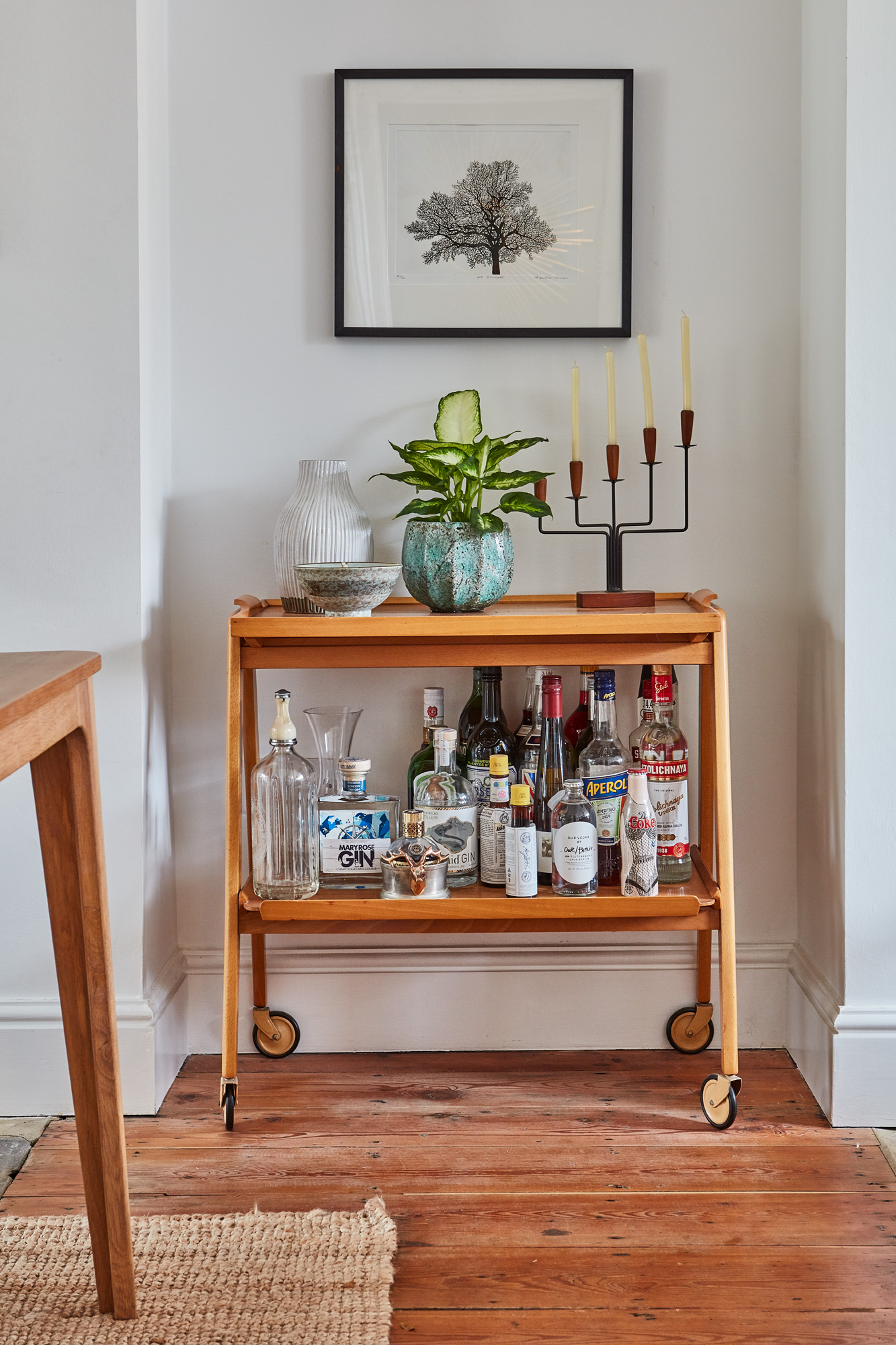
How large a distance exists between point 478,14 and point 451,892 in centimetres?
143

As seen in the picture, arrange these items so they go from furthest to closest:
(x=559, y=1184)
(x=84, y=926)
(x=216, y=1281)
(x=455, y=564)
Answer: (x=455, y=564)
(x=559, y=1184)
(x=216, y=1281)
(x=84, y=926)

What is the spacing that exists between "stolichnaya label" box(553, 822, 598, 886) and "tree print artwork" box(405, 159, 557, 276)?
928 mm

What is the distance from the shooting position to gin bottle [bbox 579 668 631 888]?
161 centimetres

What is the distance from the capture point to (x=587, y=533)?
5.85ft

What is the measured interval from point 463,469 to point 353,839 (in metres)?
0.59

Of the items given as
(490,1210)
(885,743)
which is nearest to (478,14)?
(885,743)

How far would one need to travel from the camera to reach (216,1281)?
123 cm

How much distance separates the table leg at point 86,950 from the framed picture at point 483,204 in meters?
0.97

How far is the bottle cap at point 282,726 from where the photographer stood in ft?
5.11

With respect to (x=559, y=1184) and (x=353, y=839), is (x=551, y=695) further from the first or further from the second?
(x=559, y=1184)

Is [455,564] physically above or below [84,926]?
above

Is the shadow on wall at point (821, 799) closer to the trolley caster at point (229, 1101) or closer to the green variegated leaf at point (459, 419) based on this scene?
the green variegated leaf at point (459, 419)

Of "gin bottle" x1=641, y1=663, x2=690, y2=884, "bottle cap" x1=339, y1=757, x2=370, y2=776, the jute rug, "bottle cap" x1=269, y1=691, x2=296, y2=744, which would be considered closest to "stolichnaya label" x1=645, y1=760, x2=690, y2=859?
"gin bottle" x1=641, y1=663, x2=690, y2=884

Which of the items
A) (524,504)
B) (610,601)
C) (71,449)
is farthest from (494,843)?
(71,449)
